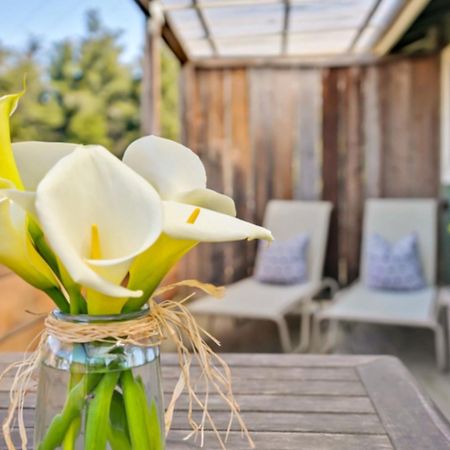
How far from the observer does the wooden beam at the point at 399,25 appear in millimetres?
3365

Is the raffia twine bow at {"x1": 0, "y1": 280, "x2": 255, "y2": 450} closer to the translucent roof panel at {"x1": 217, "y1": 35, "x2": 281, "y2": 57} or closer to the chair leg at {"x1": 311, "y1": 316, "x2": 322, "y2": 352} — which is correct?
the chair leg at {"x1": 311, "y1": 316, "x2": 322, "y2": 352}

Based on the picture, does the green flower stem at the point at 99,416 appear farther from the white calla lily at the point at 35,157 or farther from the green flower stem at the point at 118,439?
the white calla lily at the point at 35,157

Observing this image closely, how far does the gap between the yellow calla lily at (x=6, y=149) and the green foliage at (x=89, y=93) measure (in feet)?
26.4

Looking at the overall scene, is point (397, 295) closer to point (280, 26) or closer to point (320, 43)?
point (280, 26)

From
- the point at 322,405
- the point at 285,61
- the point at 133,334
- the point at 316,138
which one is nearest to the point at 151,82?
the point at 285,61

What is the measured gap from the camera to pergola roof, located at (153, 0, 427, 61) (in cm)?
350

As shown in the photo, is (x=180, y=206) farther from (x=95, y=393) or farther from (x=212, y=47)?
(x=212, y=47)

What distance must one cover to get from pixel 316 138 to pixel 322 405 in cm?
365

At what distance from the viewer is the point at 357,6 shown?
3.52 metres

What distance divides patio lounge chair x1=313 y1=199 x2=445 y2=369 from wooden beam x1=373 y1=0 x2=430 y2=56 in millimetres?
1137

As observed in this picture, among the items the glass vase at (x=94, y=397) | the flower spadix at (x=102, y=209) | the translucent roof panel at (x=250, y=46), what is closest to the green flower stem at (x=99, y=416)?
the glass vase at (x=94, y=397)

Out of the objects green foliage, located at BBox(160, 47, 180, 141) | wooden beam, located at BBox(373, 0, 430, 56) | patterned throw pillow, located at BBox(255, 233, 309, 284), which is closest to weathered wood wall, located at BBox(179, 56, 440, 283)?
wooden beam, located at BBox(373, 0, 430, 56)

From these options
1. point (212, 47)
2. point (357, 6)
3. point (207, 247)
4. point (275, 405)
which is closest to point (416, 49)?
point (357, 6)

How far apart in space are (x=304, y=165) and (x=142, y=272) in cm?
399
